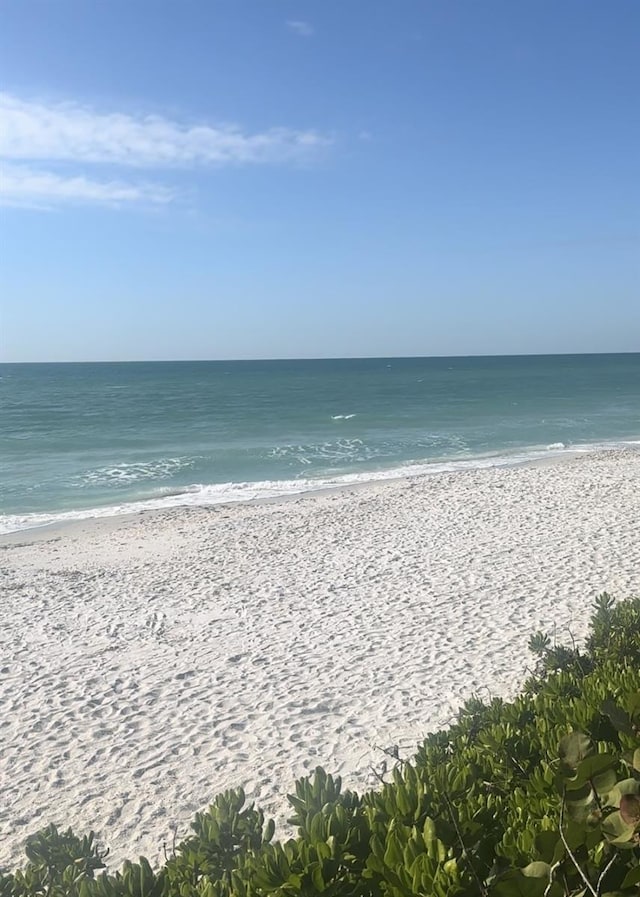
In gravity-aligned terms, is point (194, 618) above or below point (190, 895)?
below

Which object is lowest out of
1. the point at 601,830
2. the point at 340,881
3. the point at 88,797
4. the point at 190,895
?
the point at 88,797

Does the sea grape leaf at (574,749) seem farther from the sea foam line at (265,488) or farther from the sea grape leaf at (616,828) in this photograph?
the sea foam line at (265,488)

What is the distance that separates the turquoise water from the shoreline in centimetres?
41

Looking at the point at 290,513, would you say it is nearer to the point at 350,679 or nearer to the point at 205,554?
the point at 205,554

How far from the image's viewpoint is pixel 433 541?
12.9 metres

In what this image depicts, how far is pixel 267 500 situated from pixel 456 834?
16935 millimetres

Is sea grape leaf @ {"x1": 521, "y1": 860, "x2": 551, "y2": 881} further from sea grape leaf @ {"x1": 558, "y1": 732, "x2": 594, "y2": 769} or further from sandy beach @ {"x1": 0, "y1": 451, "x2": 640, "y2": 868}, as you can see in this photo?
sandy beach @ {"x1": 0, "y1": 451, "x2": 640, "y2": 868}

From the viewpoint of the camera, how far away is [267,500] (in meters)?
19.1

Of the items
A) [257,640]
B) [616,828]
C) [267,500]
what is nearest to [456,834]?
[616,828]

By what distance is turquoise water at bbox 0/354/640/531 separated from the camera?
2175cm

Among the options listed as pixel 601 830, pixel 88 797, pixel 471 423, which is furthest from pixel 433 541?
pixel 471 423

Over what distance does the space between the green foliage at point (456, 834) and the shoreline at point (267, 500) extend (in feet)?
44.2

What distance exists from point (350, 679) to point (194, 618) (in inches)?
113

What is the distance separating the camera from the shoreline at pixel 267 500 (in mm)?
16328
